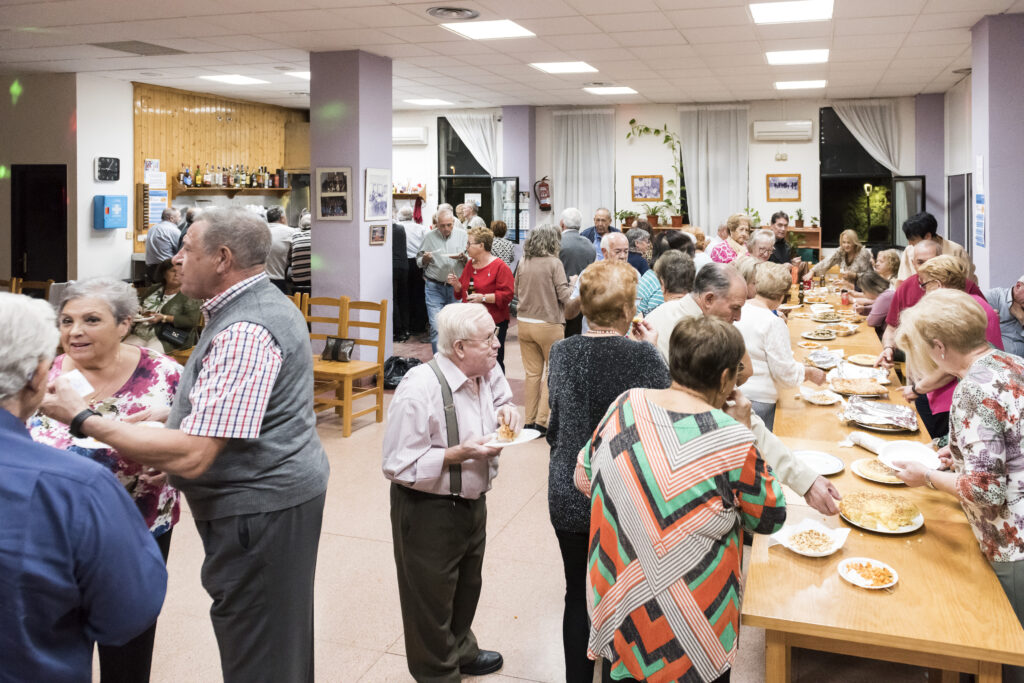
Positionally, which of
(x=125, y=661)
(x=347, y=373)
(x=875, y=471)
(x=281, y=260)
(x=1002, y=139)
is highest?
(x=1002, y=139)

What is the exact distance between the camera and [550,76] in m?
9.85

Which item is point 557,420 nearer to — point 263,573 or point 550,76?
point 263,573

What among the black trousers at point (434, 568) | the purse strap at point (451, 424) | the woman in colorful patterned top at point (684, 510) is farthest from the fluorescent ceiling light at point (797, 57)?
the woman in colorful patterned top at point (684, 510)

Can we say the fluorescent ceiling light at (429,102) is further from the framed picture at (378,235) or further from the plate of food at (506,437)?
the plate of food at (506,437)

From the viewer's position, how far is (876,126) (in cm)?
1223

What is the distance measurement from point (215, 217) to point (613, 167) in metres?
11.8

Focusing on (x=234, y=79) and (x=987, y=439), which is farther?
(x=234, y=79)

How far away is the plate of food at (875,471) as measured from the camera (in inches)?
114

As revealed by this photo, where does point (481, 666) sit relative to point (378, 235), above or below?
below

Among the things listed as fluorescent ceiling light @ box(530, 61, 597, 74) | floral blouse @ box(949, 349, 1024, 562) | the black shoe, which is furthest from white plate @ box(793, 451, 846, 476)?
fluorescent ceiling light @ box(530, 61, 597, 74)

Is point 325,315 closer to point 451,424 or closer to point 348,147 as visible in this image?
point 348,147

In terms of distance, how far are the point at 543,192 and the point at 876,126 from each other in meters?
5.05

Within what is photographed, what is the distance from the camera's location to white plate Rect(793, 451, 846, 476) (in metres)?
3.02

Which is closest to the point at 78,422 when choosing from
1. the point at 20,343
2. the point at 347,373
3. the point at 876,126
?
the point at 20,343
